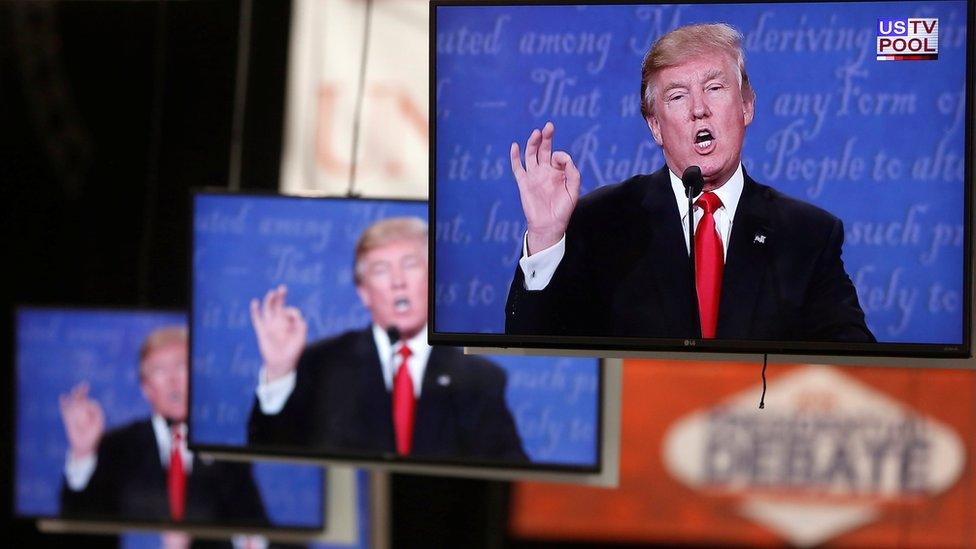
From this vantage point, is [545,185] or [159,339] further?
[159,339]

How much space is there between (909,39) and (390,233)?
1613mm

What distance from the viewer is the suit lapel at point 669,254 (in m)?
2.56

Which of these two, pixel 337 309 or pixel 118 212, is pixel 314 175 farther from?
pixel 337 309

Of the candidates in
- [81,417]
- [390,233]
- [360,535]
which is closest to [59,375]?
[81,417]

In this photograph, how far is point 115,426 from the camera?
14.5ft

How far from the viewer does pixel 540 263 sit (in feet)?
8.71

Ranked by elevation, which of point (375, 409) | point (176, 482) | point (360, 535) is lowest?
point (360, 535)

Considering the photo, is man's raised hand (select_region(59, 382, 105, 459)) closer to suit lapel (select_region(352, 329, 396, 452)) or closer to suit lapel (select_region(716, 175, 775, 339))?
suit lapel (select_region(352, 329, 396, 452))

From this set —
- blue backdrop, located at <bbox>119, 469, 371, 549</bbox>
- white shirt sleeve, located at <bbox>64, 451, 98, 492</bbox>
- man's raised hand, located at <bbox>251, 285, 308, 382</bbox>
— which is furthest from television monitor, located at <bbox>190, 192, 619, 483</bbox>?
blue backdrop, located at <bbox>119, 469, 371, 549</bbox>

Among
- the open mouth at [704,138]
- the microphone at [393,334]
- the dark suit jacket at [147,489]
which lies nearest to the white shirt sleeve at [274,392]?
the microphone at [393,334]

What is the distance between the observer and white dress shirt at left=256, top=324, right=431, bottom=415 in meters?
3.63

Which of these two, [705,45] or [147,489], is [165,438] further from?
[705,45]

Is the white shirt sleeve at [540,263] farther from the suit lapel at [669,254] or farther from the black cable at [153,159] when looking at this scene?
the black cable at [153,159]

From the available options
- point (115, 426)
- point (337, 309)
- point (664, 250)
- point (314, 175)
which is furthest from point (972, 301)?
point (314, 175)
